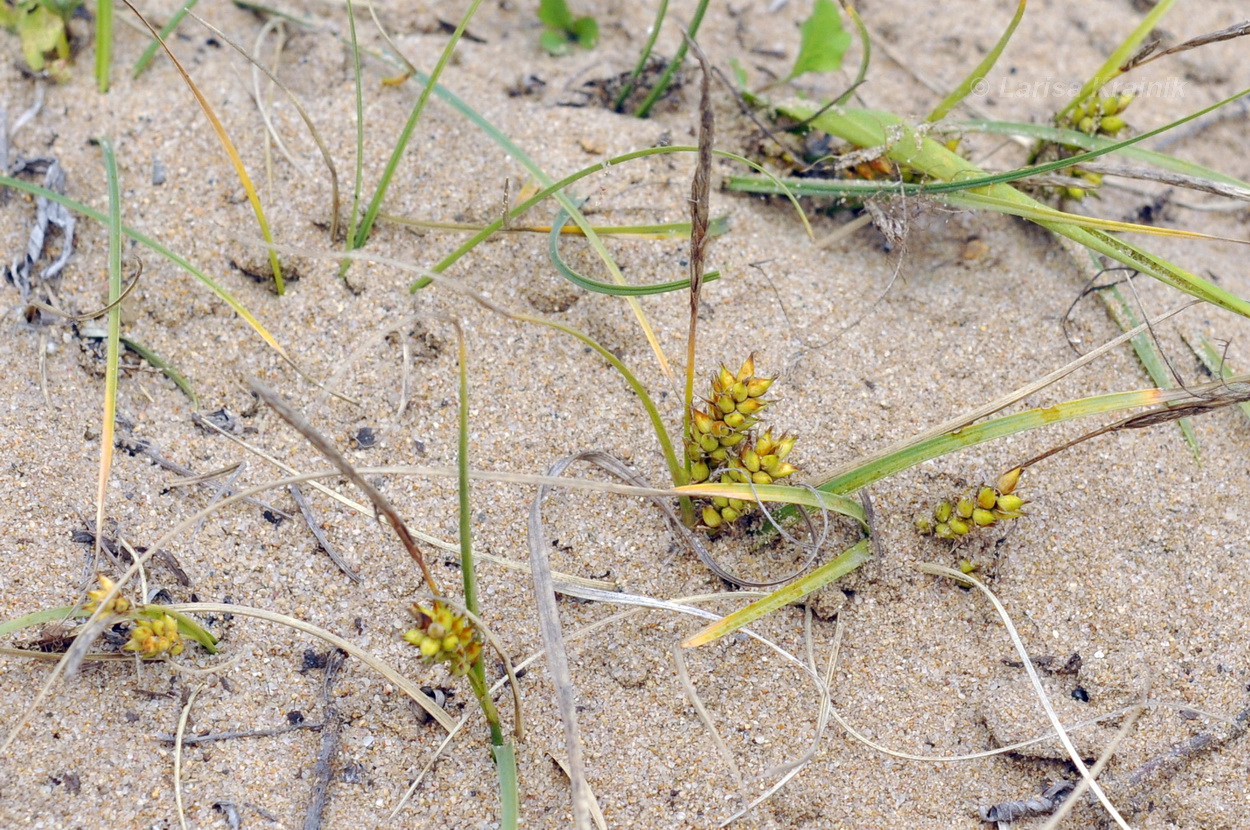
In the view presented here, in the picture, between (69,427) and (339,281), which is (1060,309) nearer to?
(339,281)

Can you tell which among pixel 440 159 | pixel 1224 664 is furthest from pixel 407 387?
pixel 1224 664

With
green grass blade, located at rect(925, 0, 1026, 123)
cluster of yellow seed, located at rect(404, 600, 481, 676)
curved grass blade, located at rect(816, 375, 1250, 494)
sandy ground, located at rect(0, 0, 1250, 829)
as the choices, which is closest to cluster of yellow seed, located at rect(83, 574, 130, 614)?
sandy ground, located at rect(0, 0, 1250, 829)

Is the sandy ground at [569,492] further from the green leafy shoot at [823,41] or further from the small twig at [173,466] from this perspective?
the green leafy shoot at [823,41]

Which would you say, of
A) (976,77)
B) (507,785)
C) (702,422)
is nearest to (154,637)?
(507,785)

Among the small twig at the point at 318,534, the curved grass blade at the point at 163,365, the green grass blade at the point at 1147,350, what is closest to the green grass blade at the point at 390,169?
the curved grass blade at the point at 163,365

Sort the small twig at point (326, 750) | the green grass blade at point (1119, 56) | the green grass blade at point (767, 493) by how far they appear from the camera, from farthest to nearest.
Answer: the green grass blade at point (1119, 56), the green grass blade at point (767, 493), the small twig at point (326, 750)

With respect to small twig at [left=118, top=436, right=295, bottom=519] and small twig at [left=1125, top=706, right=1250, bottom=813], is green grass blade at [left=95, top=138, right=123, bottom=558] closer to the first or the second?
small twig at [left=118, top=436, right=295, bottom=519]

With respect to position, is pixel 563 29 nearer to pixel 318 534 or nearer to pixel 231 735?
pixel 318 534
